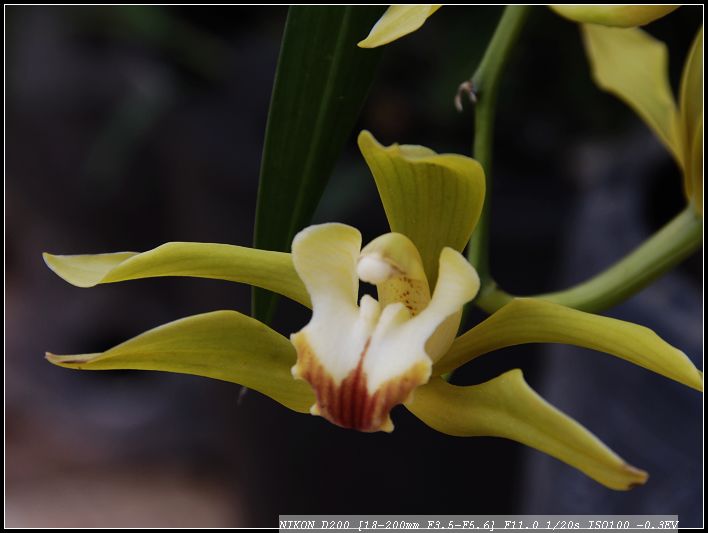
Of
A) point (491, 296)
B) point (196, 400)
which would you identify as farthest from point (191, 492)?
point (491, 296)

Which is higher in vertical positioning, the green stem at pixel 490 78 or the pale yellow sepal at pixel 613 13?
the green stem at pixel 490 78

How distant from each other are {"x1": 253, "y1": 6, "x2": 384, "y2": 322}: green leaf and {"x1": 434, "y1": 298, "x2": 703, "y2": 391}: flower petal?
0.10m

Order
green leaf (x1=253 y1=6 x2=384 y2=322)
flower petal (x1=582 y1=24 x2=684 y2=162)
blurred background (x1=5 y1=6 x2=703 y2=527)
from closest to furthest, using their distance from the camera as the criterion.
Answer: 1. green leaf (x1=253 y1=6 x2=384 y2=322)
2. flower petal (x1=582 y1=24 x2=684 y2=162)
3. blurred background (x1=5 y1=6 x2=703 y2=527)

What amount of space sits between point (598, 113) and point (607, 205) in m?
0.23

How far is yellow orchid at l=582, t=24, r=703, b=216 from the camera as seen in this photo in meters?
0.44

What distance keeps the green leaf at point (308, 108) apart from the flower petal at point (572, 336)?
0.10 m

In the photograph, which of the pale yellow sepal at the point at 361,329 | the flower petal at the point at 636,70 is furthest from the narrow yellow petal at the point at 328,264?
the flower petal at the point at 636,70

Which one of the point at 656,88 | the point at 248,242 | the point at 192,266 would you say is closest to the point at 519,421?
the point at 192,266

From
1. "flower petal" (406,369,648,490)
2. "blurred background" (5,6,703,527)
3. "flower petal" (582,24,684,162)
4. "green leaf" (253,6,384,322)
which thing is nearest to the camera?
"flower petal" (406,369,648,490)

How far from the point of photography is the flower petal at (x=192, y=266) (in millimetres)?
329

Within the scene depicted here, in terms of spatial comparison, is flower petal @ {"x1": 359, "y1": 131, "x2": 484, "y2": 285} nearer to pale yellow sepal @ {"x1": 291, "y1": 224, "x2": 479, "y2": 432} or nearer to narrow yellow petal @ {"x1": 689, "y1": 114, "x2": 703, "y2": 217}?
pale yellow sepal @ {"x1": 291, "y1": 224, "x2": 479, "y2": 432}

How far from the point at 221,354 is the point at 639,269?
223mm

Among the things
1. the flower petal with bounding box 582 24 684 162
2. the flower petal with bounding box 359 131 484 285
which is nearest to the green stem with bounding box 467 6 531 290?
the flower petal with bounding box 359 131 484 285

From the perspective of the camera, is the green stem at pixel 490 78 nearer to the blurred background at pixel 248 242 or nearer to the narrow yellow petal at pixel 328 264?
the narrow yellow petal at pixel 328 264
